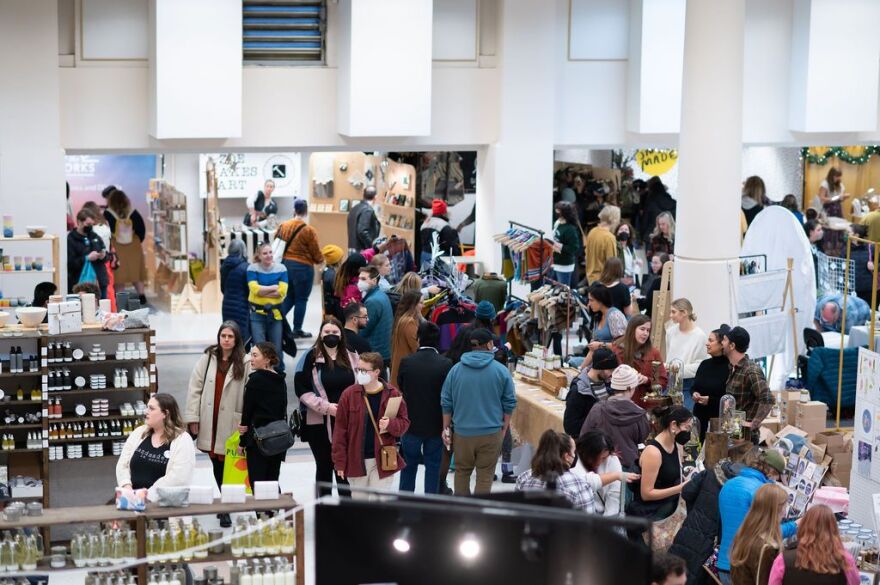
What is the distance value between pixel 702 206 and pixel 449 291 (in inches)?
89.7

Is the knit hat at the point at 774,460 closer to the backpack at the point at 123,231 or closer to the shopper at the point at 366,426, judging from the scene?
the shopper at the point at 366,426

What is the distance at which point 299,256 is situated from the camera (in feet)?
45.1

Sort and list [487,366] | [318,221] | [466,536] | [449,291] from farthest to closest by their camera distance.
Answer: [318,221]
[449,291]
[487,366]
[466,536]

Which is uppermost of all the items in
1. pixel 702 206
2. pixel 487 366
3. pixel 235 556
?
pixel 702 206

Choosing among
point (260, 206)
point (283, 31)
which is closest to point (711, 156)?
point (283, 31)

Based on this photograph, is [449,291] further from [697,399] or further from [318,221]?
[318,221]

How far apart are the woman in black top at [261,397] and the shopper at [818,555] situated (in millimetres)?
3326

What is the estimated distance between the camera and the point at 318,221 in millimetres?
18531

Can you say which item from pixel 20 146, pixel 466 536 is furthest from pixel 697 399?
pixel 20 146

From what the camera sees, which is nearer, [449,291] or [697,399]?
[697,399]

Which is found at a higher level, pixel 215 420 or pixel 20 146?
pixel 20 146

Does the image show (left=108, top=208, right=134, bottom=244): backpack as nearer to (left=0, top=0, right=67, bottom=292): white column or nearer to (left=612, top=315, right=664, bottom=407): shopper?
(left=0, top=0, right=67, bottom=292): white column

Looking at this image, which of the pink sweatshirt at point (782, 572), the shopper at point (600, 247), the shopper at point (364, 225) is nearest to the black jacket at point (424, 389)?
the pink sweatshirt at point (782, 572)

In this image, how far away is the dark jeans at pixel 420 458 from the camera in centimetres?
909
